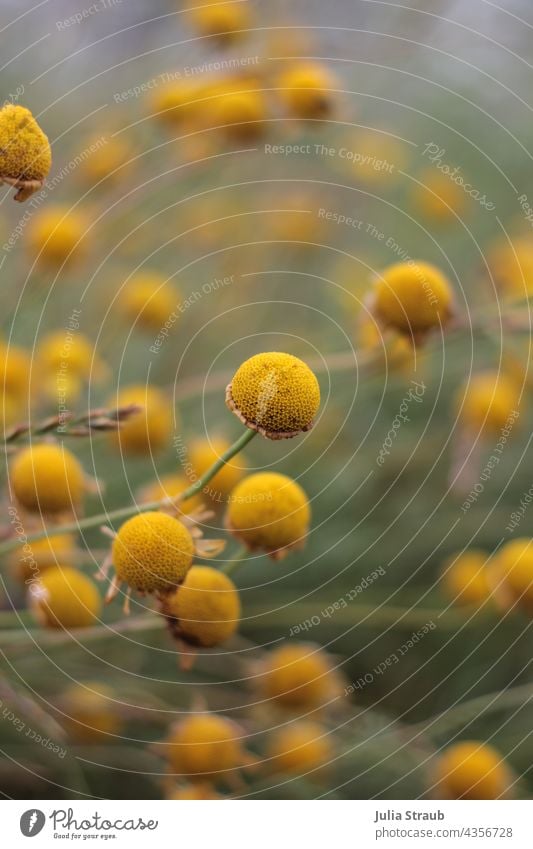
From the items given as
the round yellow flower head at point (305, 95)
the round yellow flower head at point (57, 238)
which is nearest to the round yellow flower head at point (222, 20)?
the round yellow flower head at point (305, 95)

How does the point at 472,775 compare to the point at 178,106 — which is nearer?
the point at 472,775

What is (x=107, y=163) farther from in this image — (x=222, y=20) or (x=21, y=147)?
(x=21, y=147)

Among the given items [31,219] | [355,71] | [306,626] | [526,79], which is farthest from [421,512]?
[526,79]

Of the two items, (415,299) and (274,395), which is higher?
(415,299)

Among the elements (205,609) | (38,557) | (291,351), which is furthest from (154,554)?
(291,351)
